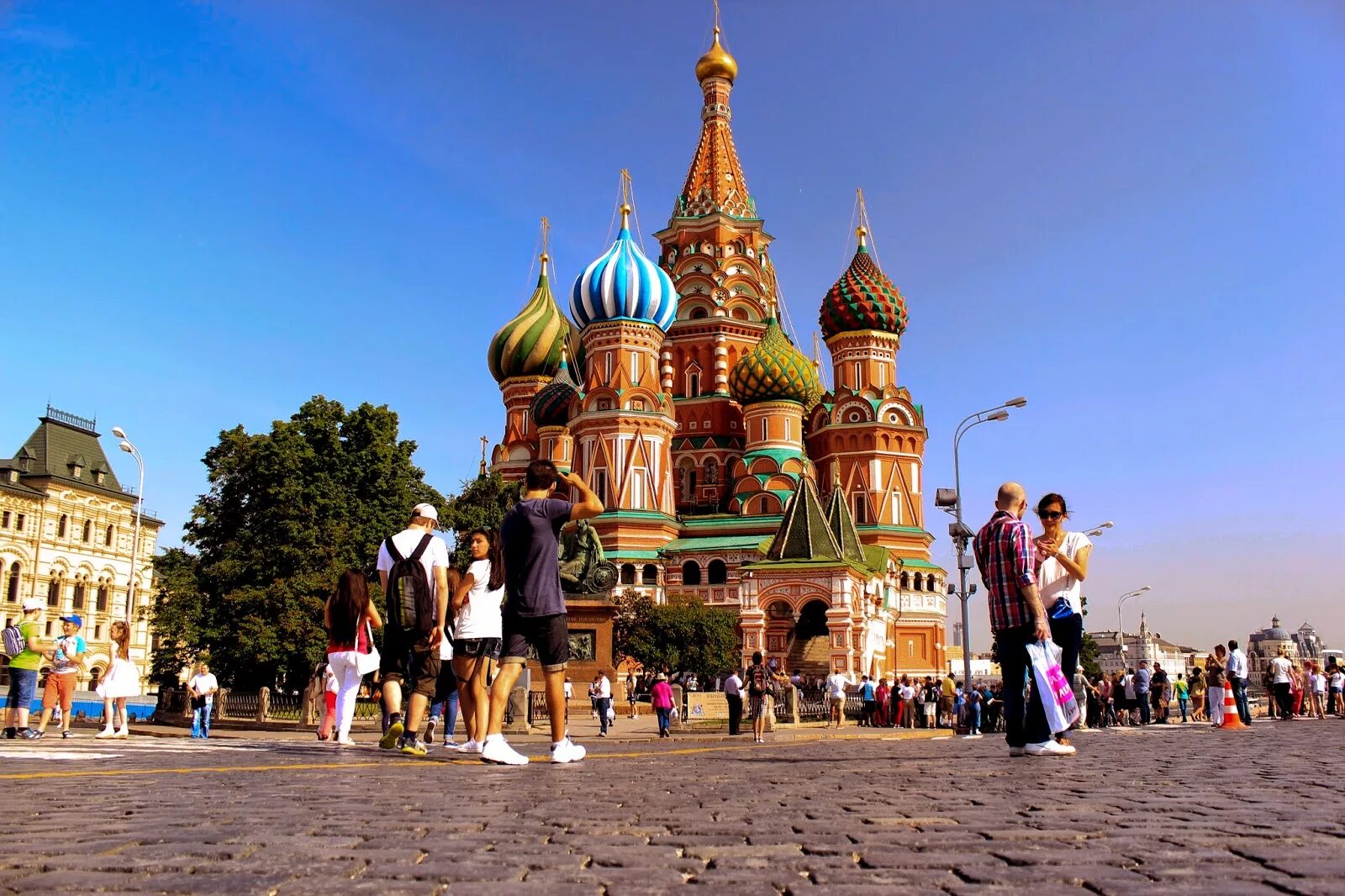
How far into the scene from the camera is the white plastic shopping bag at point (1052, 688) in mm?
8336

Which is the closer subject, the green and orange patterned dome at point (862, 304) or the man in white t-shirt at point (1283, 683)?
the man in white t-shirt at point (1283, 683)

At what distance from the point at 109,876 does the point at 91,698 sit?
134 feet

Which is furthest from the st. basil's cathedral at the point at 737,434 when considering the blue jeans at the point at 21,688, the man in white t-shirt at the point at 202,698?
the blue jeans at the point at 21,688

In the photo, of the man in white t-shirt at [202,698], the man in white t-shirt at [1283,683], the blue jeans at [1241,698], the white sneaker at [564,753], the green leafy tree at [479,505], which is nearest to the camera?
the white sneaker at [564,753]

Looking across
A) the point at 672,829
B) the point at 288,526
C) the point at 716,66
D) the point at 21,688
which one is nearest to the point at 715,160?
the point at 716,66

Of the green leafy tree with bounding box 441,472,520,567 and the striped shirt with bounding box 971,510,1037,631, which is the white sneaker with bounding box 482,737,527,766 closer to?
the striped shirt with bounding box 971,510,1037,631

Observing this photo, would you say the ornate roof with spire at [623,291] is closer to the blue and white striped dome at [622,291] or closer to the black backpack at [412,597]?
the blue and white striped dome at [622,291]

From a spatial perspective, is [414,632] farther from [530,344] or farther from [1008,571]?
[530,344]

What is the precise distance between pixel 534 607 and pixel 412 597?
1.64m

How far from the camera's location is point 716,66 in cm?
7244

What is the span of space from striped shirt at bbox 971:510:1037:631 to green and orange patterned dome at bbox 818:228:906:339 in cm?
5175

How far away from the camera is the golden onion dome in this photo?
72.4 metres

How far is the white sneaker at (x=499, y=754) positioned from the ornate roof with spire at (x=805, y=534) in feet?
122

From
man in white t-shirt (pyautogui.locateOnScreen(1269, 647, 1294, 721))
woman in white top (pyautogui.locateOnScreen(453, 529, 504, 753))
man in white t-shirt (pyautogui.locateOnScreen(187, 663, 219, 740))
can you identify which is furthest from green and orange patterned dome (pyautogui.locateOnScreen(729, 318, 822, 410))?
woman in white top (pyautogui.locateOnScreen(453, 529, 504, 753))
